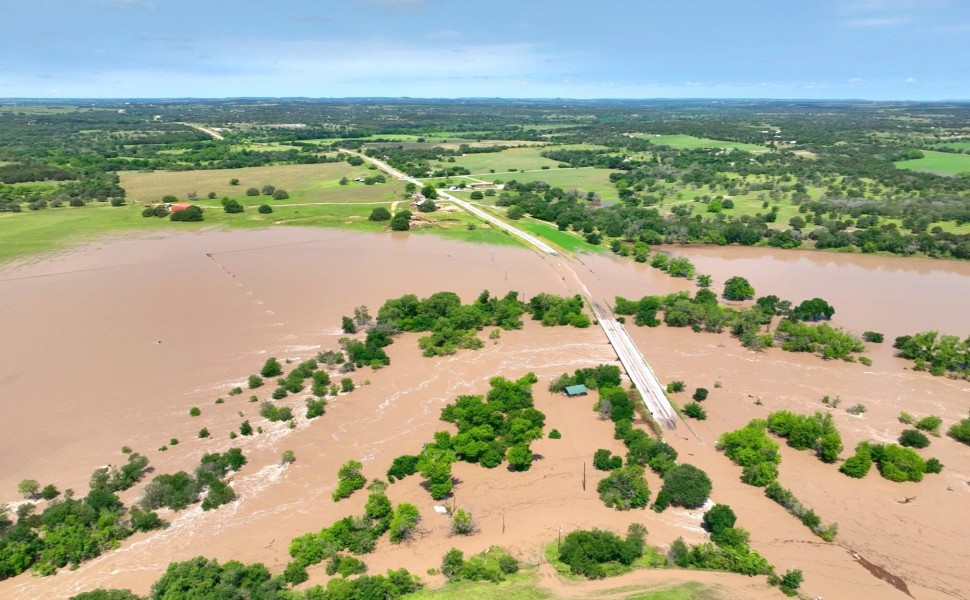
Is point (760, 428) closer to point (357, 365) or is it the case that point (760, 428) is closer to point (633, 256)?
point (357, 365)

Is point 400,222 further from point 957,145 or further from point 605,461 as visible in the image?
point 957,145

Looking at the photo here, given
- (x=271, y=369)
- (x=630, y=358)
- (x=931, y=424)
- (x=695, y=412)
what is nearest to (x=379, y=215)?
(x=271, y=369)

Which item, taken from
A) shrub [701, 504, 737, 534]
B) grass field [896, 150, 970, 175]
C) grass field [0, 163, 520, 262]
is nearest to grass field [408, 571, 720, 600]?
shrub [701, 504, 737, 534]

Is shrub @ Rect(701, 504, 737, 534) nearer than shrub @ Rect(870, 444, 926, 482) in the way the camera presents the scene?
Yes

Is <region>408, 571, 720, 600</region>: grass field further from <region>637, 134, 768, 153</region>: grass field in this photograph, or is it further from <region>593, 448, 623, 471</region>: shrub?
<region>637, 134, 768, 153</region>: grass field

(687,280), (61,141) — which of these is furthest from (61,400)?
(61,141)

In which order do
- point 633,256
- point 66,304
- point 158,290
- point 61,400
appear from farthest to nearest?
point 633,256 → point 158,290 → point 66,304 → point 61,400

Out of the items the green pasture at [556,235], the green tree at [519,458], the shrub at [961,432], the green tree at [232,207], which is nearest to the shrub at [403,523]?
the green tree at [519,458]

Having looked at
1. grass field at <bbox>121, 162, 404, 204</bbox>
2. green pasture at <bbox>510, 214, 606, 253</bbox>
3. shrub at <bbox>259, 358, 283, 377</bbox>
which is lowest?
shrub at <bbox>259, 358, 283, 377</bbox>
